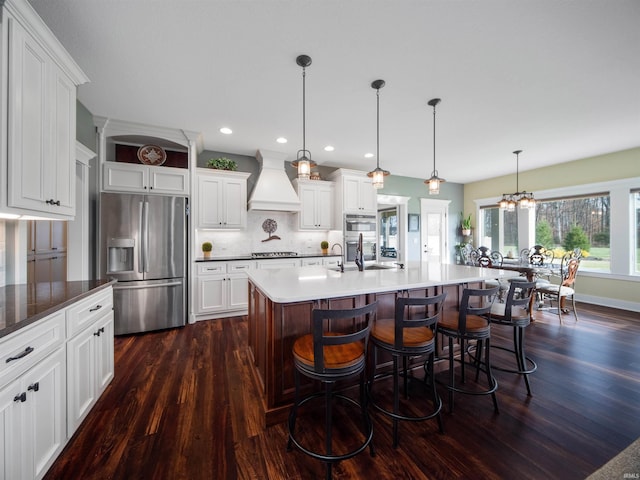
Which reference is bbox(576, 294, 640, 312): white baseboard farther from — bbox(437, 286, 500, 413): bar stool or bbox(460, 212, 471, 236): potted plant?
bbox(437, 286, 500, 413): bar stool

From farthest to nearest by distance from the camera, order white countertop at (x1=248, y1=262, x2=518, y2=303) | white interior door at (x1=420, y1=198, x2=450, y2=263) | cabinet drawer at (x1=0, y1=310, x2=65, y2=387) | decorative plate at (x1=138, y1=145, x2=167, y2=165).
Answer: white interior door at (x1=420, y1=198, x2=450, y2=263) → decorative plate at (x1=138, y1=145, x2=167, y2=165) → white countertop at (x1=248, y1=262, x2=518, y2=303) → cabinet drawer at (x1=0, y1=310, x2=65, y2=387)

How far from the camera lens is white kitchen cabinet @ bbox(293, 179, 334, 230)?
5.02m

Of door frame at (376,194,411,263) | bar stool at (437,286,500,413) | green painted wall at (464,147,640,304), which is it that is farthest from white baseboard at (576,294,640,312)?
bar stool at (437,286,500,413)

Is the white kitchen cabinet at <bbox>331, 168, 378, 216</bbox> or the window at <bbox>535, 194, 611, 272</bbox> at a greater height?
the white kitchen cabinet at <bbox>331, 168, 378, 216</bbox>

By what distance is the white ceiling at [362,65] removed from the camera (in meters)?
1.80

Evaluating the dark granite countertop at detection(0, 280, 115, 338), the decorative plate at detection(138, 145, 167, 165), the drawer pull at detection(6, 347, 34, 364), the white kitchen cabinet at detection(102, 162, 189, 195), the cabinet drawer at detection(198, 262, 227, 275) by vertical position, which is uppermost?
the decorative plate at detection(138, 145, 167, 165)

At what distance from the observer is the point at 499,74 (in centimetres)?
247

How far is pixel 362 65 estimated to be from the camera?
92.5 inches

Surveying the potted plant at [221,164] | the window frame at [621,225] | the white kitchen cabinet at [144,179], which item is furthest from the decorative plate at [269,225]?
the window frame at [621,225]

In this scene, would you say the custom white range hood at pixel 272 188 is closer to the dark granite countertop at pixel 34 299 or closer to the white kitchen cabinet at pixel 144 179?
the white kitchen cabinet at pixel 144 179

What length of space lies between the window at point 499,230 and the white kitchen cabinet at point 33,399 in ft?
24.8

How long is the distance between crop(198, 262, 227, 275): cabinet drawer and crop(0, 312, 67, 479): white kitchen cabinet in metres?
2.46

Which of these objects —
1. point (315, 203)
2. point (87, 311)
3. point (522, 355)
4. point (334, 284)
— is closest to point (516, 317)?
point (522, 355)

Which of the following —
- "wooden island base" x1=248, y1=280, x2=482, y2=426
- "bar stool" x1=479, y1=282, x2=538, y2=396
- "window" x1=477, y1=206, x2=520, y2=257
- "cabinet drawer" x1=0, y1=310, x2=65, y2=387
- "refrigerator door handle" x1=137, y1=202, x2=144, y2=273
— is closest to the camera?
"cabinet drawer" x1=0, y1=310, x2=65, y2=387
